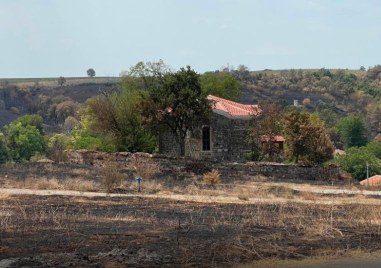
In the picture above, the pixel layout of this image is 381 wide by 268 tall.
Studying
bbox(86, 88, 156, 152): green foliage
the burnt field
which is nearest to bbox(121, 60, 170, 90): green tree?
bbox(86, 88, 156, 152): green foliage

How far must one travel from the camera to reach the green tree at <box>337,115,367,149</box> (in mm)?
104000

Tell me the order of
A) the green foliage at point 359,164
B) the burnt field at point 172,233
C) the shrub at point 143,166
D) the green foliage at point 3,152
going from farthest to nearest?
the green foliage at point 3,152, the green foliage at point 359,164, the shrub at point 143,166, the burnt field at point 172,233

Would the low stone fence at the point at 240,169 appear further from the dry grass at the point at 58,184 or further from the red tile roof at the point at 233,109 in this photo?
the dry grass at the point at 58,184

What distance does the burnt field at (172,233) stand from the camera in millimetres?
14095

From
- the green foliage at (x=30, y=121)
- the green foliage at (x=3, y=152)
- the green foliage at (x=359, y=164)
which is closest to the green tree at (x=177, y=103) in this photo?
the green foliage at (x=359, y=164)

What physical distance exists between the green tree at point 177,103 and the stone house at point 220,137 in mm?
2370

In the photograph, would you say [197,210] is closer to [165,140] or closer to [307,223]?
[307,223]

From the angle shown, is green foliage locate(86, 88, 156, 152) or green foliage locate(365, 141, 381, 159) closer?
green foliage locate(86, 88, 156, 152)

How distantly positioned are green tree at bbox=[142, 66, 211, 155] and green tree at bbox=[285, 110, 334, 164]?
714 cm

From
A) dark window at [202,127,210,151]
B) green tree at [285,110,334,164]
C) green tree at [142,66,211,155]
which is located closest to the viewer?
green tree at [142,66,211,155]

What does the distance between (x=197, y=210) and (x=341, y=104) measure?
4915 inches

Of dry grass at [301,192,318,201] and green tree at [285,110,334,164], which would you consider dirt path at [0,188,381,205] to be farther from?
green tree at [285,110,334,164]

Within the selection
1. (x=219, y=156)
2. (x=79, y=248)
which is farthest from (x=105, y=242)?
(x=219, y=156)

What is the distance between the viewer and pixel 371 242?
16.7 metres
